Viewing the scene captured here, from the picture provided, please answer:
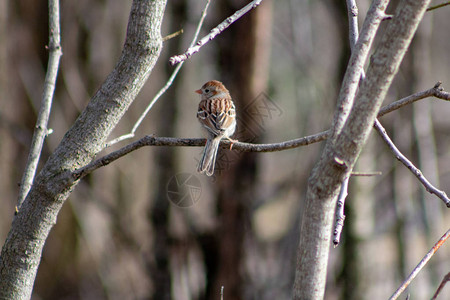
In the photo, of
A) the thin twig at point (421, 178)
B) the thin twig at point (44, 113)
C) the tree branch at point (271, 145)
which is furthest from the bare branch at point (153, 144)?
the thin twig at point (44, 113)

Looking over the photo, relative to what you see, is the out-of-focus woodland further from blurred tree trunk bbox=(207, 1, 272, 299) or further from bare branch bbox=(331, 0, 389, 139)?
bare branch bbox=(331, 0, 389, 139)

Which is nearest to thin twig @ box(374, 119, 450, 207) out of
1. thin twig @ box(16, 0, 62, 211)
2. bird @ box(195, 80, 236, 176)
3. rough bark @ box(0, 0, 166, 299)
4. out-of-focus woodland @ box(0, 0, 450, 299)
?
rough bark @ box(0, 0, 166, 299)

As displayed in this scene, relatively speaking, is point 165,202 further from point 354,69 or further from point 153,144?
point 354,69

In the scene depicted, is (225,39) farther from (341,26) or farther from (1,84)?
(1,84)

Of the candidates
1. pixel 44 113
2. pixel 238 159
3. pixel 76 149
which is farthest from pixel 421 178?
pixel 238 159

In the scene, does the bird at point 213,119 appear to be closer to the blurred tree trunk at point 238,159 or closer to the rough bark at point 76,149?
the rough bark at point 76,149

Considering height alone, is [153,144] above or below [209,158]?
below

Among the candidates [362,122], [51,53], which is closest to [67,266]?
[51,53]
